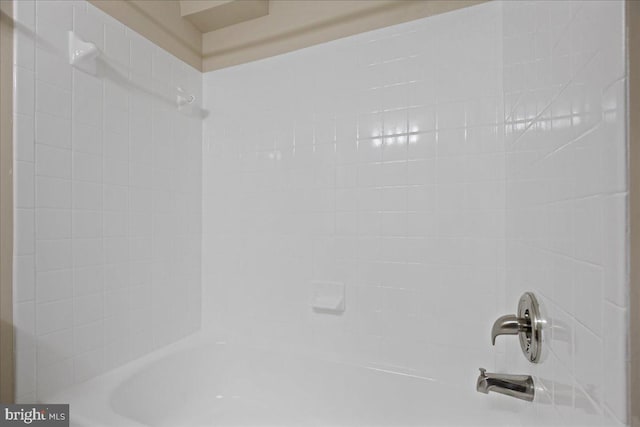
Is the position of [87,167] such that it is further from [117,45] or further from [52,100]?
[117,45]

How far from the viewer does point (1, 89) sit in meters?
1.10

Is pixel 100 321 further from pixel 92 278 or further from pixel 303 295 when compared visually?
pixel 303 295

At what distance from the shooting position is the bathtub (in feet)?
4.35

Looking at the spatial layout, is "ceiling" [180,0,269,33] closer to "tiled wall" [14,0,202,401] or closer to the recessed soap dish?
"tiled wall" [14,0,202,401]

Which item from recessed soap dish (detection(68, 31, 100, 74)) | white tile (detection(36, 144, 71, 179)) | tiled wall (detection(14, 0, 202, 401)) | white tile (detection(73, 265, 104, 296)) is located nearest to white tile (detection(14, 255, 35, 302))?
tiled wall (detection(14, 0, 202, 401))

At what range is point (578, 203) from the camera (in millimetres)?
633

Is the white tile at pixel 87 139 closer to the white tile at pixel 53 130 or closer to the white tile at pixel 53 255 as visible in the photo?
the white tile at pixel 53 130

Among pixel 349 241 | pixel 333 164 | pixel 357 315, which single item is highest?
pixel 333 164

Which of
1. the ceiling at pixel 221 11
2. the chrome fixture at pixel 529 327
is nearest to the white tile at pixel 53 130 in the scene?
the ceiling at pixel 221 11

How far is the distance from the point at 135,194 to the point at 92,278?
0.40m

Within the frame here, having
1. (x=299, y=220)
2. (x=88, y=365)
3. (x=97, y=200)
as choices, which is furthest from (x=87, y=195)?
(x=299, y=220)

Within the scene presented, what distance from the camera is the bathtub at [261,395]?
133 centimetres

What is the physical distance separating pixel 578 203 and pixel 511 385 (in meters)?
0.56

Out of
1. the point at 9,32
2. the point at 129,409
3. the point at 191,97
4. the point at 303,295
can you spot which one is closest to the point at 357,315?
the point at 303,295
